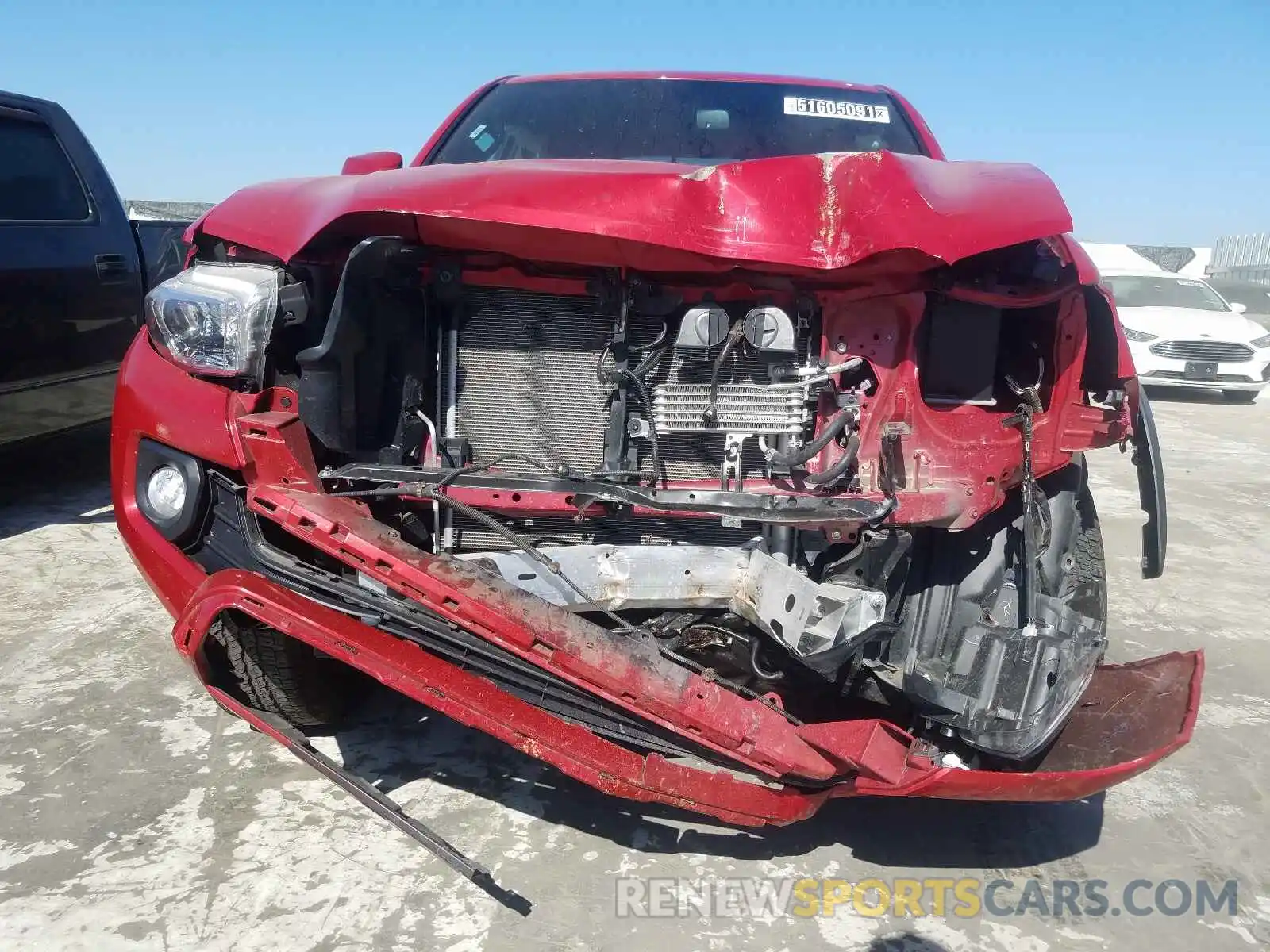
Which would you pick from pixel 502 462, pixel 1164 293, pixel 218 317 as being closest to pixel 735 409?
pixel 502 462

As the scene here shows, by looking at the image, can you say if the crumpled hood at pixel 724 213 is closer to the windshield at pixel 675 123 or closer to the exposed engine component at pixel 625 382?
the exposed engine component at pixel 625 382

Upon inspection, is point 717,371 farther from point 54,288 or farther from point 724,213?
point 54,288

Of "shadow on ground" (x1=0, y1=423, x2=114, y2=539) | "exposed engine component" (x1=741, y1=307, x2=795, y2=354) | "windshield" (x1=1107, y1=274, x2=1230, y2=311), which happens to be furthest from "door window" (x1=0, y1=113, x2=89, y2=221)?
"windshield" (x1=1107, y1=274, x2=1230, y2=311)

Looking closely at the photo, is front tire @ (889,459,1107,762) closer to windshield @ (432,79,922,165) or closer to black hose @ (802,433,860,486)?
black hose @ (802,433,860,486)

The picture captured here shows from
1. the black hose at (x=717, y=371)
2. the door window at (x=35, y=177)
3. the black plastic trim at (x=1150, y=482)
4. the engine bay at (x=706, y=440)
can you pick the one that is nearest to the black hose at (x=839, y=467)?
the engine bay at (x=706, y=440)

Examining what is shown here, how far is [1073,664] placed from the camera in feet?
6.99

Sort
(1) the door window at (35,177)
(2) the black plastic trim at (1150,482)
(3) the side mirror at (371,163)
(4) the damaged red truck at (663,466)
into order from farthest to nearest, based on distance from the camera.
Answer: (1) the door window at (35,177), (3) the side mirror at (371,163), (2) the black plastic trim at (1150,482), (4) the damaged red truck at (663,466)

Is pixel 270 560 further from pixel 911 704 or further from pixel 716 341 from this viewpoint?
pixel 911 704

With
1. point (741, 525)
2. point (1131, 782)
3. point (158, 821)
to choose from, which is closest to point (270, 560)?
point (158, 821)

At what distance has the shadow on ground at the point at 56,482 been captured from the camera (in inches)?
181

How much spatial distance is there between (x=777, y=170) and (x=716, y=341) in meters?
0.40

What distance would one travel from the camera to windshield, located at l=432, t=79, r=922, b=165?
3.39m

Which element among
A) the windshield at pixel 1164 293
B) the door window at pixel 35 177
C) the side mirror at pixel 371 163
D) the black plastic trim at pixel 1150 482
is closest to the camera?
the black plastic trim at pixel 1150 482

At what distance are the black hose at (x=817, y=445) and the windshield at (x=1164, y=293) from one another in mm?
10691
